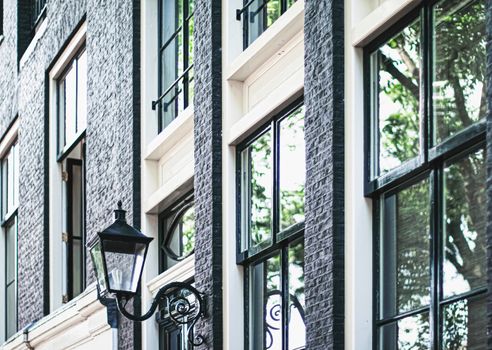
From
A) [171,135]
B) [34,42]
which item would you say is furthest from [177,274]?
[34,42]

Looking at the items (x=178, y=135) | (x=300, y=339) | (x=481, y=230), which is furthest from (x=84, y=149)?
(x=481, y=230)

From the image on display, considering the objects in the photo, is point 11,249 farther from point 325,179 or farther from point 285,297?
→ point 325,179

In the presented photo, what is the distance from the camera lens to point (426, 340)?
10.4 m

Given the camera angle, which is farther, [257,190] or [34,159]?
[34,159]

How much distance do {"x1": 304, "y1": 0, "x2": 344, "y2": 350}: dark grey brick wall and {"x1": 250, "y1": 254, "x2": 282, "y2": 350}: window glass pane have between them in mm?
1245

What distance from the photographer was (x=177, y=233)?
16.2 m

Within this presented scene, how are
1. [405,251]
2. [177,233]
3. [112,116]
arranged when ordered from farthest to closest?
[112,116] → [177,233] → [405,251]

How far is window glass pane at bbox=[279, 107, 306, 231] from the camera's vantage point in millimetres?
12656

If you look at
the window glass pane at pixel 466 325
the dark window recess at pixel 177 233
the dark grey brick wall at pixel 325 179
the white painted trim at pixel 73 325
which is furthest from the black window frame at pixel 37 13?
the window glass pane at pixel 466 325

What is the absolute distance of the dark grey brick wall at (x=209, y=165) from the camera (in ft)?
46.1

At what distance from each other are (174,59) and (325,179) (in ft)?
17.2

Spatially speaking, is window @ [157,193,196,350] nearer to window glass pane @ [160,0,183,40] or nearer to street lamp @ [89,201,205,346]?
window glass pane @ [160,0,183,40]

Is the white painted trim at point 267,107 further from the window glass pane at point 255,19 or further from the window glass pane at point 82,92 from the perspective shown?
the window glass pane at point 82,92

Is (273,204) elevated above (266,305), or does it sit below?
above
